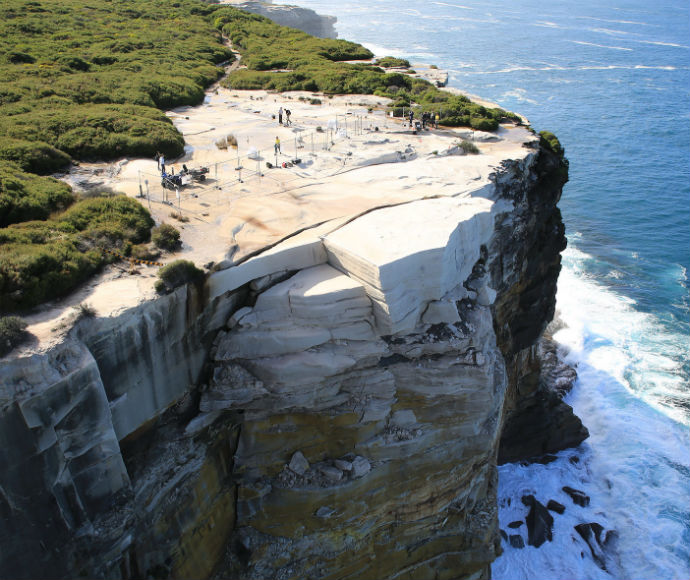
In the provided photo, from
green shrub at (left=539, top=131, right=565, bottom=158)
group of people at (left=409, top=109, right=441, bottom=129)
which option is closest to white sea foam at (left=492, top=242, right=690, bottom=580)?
green shrub at (left=539, top=131, right=565, bottom=158)

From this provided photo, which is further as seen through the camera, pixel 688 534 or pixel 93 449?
pixel 688 534

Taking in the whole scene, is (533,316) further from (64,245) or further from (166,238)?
(64,245)

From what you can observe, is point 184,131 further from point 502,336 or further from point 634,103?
point 634,103

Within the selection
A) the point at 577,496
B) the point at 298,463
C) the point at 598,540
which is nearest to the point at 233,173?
the point at 298,463

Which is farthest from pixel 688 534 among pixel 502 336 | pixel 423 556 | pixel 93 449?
pixel 93 449

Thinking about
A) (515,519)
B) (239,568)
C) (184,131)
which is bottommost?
(515,519)

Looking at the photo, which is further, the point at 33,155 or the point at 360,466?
the point at 33,155

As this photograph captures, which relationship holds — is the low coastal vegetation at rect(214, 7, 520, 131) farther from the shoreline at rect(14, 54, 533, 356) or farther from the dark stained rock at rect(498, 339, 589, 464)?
the dark stained rock at rect(498, 339, 589, 464)
